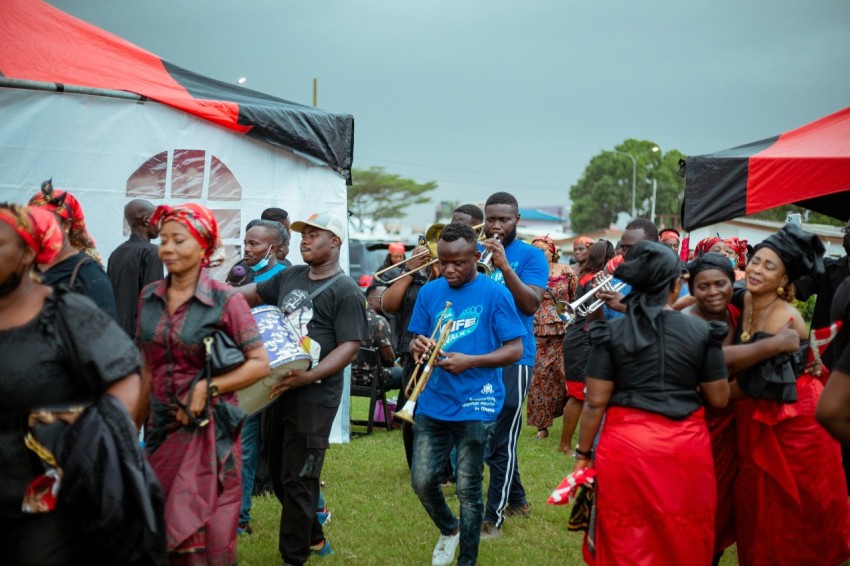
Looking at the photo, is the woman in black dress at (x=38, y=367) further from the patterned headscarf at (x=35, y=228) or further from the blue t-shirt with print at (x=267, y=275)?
the blue t-shirt with print at (x=267, y=275)

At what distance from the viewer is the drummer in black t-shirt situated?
5.31 m

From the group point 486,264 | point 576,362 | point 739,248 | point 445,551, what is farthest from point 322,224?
point 739,248

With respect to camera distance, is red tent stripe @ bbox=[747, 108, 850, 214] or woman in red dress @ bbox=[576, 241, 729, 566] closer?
woman in red dress @ bbox=[576, 241, 729, 566]

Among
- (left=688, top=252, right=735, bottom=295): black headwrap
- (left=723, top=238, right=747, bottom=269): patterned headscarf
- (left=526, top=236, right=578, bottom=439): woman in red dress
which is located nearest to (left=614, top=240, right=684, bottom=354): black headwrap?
(left=688, top=252, right=735, bottom=295): black headwrap

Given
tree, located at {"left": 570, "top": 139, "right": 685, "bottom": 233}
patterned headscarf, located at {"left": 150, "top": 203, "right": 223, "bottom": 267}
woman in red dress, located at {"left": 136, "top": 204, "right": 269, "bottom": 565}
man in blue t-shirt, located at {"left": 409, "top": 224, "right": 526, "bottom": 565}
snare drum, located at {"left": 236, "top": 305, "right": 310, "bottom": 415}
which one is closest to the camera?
woman in red dress, located at {"left": 136, "top": 204, "right": 269, "bottom": 565}

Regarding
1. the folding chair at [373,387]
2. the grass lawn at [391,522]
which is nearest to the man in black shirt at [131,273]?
the grass lawn at [391,522]

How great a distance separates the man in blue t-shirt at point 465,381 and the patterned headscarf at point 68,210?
6.62 feet

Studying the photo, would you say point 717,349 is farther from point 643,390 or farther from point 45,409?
point 45,409

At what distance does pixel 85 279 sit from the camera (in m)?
4.48

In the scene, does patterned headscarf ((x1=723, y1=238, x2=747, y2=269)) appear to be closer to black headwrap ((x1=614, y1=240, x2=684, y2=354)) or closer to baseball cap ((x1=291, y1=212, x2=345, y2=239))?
black headwrap ((x1=614, y1=240, x2=684, y2=354))

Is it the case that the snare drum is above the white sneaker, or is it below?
above

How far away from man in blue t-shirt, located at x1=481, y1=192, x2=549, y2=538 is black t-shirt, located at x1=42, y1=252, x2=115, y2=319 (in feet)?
8.68

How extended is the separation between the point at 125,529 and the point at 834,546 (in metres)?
3.97

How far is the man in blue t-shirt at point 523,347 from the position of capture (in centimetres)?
617
